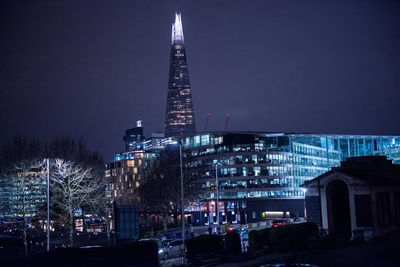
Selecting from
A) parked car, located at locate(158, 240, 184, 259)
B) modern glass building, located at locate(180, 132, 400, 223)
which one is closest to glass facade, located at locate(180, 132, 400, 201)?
modern glass building, located at locate(180, 132, 400, 223)

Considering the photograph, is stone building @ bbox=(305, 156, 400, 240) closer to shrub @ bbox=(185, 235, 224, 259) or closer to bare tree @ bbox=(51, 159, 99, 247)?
shrub @ bbox=(185, 235, 224, 259)

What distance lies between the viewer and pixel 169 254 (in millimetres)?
46438

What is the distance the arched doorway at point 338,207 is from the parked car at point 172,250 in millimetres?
15212

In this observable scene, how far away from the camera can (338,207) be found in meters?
40.8

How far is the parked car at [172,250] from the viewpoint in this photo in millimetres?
45375

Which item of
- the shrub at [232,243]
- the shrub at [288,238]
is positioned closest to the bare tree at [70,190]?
the shrub at [232,243]

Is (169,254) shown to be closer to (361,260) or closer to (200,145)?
(361,260)

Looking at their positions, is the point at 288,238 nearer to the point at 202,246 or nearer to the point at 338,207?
the point at 202,246

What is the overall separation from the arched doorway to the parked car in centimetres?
1521

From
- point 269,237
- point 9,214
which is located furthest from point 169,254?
point 9,214

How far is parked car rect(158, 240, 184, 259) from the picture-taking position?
4538 cm

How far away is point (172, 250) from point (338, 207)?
17900mm

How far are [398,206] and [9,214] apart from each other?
157 feet

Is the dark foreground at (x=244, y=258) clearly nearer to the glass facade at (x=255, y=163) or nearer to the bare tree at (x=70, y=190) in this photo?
the bare tree at (x=70, y=190)
